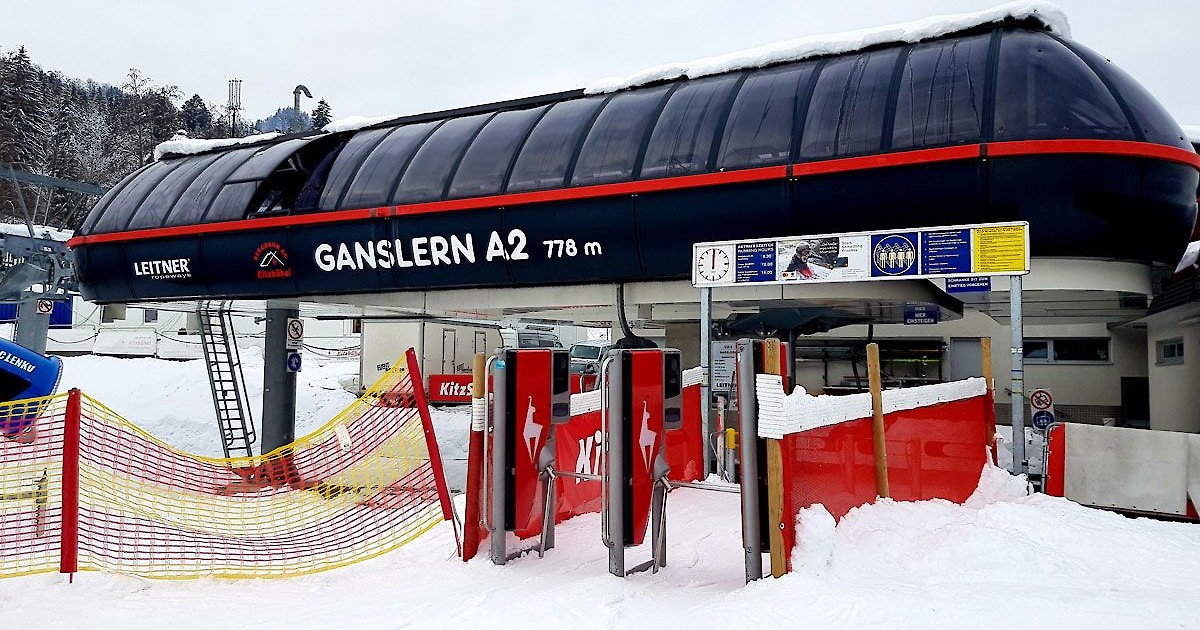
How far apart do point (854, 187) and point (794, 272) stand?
1.09 meters

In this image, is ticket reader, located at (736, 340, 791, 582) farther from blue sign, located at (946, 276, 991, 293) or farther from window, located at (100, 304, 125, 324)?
window, located at (100, 304, 125, 324)

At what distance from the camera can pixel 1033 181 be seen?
8.05 m

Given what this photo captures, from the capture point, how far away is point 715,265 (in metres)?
8.90

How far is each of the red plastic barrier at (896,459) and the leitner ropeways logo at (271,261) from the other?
29.6ft

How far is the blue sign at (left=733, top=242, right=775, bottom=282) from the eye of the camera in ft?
28.6

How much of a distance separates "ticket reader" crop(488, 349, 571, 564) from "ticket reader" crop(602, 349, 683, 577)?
67cm

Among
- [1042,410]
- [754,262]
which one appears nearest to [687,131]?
[754,262]

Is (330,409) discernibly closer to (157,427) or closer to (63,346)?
(157,427)

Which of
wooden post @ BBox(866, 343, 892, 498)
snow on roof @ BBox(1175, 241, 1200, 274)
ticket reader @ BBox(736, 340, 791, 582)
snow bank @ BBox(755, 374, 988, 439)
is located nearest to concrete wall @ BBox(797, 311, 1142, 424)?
snow on roof @ BBox(1175, 241, 1200, 274)

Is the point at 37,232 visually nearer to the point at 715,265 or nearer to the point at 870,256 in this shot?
the point at 715,265

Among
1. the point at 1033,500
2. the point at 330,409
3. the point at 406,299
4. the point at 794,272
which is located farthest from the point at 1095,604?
the point at 330,409

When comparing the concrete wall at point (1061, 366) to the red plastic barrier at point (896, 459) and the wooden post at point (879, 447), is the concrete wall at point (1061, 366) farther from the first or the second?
the wooden post at point (879, 447)

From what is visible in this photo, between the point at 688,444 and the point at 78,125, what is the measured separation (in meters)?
96.6

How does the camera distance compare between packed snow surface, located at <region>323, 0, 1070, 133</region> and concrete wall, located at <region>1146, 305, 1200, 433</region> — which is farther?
concrete wall, located at <region>1146, 305, 1200, 433</region>
